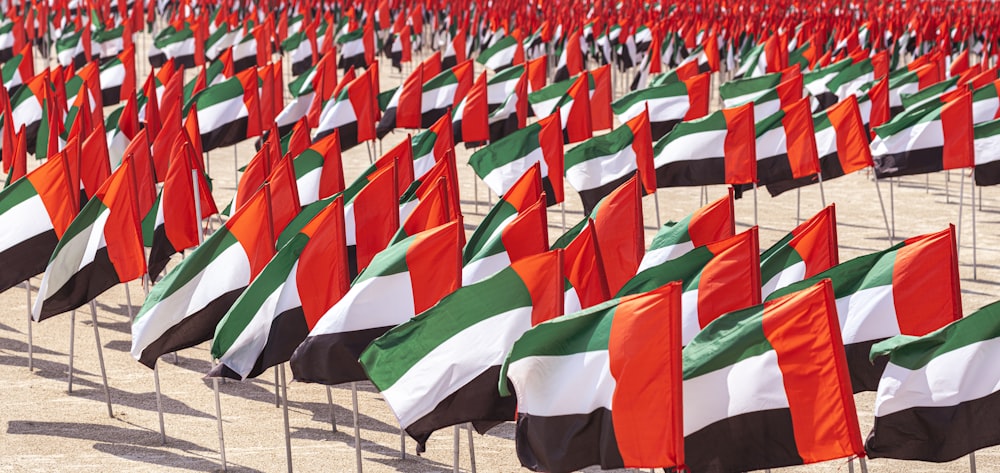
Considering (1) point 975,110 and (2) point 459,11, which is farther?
(2) point 459,11

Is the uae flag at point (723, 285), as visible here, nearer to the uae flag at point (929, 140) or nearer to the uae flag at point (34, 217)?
the uae flag at point (34, 217)

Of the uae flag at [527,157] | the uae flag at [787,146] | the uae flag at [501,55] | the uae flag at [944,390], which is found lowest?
the uae flag at [501,55]

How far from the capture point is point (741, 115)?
19406 millimetres

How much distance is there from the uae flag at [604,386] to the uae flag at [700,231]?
3469 millimetres

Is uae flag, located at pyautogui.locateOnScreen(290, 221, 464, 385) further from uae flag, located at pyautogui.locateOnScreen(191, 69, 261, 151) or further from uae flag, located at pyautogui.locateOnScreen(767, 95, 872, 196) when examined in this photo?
uae flag, located at pyautogui.locateOnScreen(191, 69, 261, 151)

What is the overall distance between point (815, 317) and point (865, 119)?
14679 mm

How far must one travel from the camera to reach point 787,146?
20.0 metres

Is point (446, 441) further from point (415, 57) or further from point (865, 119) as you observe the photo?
point (415, 57)

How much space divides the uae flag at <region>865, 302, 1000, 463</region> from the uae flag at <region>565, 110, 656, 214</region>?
9.39m

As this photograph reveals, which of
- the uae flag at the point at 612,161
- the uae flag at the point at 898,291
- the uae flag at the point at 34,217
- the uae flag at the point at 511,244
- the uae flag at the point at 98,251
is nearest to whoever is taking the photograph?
the uae flag at the point at 898,291

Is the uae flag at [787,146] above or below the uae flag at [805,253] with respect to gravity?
below

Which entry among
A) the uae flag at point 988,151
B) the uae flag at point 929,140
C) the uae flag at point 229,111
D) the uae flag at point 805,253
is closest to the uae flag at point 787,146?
the uae flag at point 929,140

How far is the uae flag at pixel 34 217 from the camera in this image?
1486 cm

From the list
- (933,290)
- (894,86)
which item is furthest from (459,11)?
(933,290)
